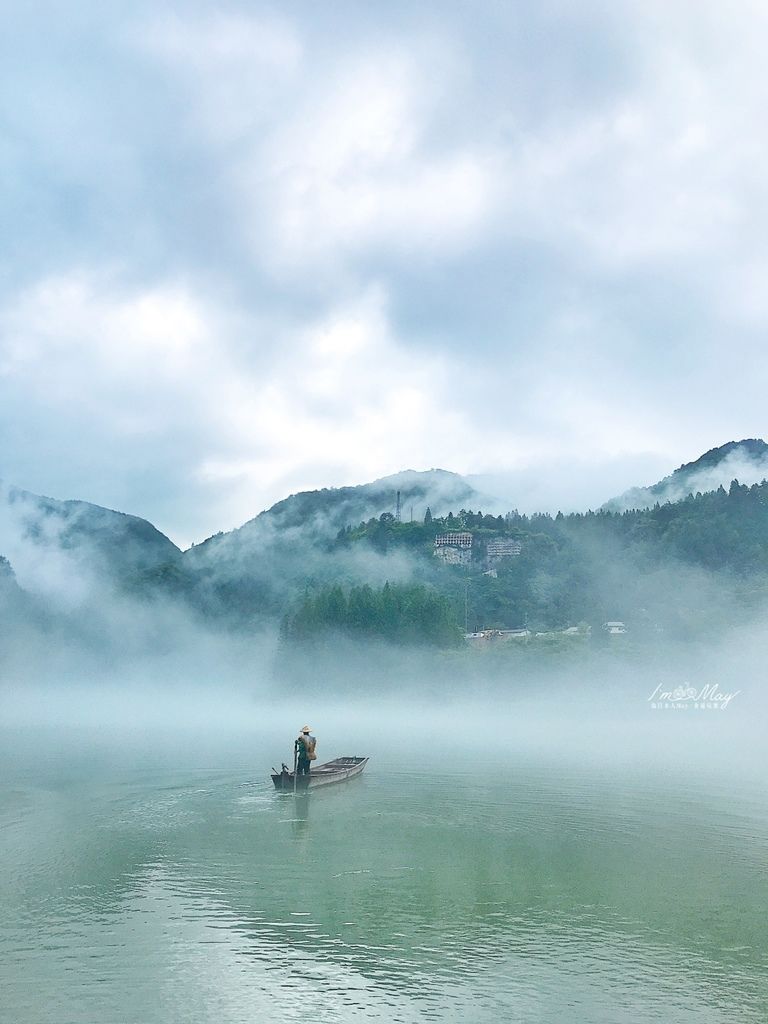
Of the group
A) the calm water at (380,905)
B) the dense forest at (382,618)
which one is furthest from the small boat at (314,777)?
the dense forest at (382,618)

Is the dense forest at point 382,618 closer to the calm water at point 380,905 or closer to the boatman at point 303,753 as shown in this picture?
the calm water at point 380,905

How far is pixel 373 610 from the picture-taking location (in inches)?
6447

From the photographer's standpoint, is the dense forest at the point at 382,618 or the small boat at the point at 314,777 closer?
the small boat at the point at 314,777

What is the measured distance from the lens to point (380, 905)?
2562 cm

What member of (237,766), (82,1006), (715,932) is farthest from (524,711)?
(82,1006)

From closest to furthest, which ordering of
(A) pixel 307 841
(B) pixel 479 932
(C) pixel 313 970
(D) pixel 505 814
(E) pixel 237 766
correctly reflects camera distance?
(C) pixel 313 970 → (B) pixel 479 932 → (A) pixel 307 841 → (D) pixel 505 814 → (E) pixel 237 766

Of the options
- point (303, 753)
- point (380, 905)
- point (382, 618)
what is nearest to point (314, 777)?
point (303, 753)

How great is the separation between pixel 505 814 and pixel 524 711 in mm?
95952

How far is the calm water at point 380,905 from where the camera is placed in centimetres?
1888

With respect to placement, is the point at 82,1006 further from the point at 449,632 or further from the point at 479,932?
the point at 449,632

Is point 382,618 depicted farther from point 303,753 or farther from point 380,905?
point 380,905

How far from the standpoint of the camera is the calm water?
743 inches

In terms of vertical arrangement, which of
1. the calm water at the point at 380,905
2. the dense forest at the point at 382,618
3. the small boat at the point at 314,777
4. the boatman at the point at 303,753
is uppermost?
the dense forest at the point at 382,618

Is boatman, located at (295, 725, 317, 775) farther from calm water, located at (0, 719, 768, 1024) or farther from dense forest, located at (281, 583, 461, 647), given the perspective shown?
dense forest, located at (281, 583, 461, 647)
